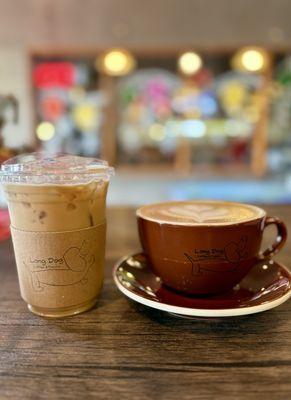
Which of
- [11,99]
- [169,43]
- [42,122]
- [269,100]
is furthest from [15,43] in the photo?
[11,99]

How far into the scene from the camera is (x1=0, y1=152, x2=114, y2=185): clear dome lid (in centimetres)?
48

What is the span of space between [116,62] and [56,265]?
122 inches

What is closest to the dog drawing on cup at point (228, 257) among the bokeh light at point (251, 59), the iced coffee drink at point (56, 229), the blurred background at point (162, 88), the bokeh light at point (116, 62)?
the iced coffee drink at point (56, 229)

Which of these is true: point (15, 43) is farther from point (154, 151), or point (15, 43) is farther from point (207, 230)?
point (207, 230)

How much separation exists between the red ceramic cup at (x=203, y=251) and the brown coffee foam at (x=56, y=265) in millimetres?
97

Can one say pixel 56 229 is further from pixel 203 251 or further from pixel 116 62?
pixel 116 62

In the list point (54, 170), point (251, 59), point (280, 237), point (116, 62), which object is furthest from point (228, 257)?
point (251, 59)

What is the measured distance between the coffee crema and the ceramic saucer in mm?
104

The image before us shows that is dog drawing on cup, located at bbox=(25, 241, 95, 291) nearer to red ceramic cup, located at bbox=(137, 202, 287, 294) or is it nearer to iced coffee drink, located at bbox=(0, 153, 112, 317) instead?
iced coffee drink, located at bbox=(0, 153, 112, 317)

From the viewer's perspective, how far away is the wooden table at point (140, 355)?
13.8 inches

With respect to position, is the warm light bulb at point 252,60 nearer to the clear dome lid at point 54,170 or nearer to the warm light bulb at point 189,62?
the warm light bulb at point 189,62

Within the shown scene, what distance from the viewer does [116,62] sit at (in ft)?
10.8

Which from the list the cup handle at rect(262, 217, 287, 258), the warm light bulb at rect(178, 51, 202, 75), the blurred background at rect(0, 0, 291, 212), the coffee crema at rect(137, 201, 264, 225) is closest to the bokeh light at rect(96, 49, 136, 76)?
the blurred background at rect(0, 0, 291, 212)

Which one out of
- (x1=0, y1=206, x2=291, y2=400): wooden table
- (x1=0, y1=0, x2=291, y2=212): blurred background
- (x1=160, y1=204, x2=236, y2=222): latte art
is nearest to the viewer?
(x1=0, y1=206, x2=291, y2=400): wooden table
